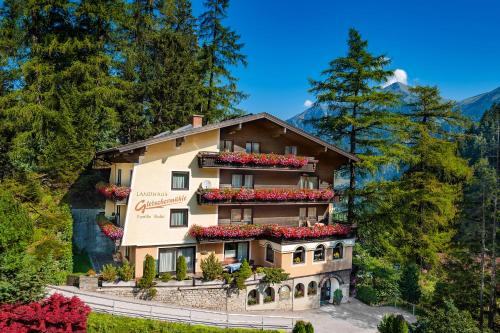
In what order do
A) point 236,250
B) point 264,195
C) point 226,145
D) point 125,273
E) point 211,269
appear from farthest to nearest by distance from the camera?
point 236,250, point 226,145, point 264,195, point 211,269, point 125,273

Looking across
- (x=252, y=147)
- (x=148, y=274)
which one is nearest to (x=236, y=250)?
(x=148, y=274)

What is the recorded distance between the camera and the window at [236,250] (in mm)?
25750

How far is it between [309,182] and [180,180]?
10.6 meters

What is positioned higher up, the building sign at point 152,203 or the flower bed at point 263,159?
the flower bed at point 263,159

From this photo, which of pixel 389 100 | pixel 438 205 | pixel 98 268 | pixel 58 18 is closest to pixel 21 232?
pixel 98 268

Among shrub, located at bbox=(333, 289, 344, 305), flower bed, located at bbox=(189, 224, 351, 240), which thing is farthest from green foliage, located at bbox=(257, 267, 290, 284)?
shrub, located at bbox=(333, 289, 344, 305)

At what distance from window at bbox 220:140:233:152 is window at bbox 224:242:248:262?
6.79 metres

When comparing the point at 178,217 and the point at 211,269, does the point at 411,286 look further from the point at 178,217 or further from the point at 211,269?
the point at 178,217

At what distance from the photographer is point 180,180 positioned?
2375cm

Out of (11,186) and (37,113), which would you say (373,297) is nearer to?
(11,186)

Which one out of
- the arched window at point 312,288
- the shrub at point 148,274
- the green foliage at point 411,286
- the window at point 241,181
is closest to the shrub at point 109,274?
the shrub at point 148,274

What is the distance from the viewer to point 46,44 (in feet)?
104

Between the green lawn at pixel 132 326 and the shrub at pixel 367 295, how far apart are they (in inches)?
567

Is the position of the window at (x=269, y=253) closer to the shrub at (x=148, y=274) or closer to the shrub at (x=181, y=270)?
the shrub at (x=181, y=270)
